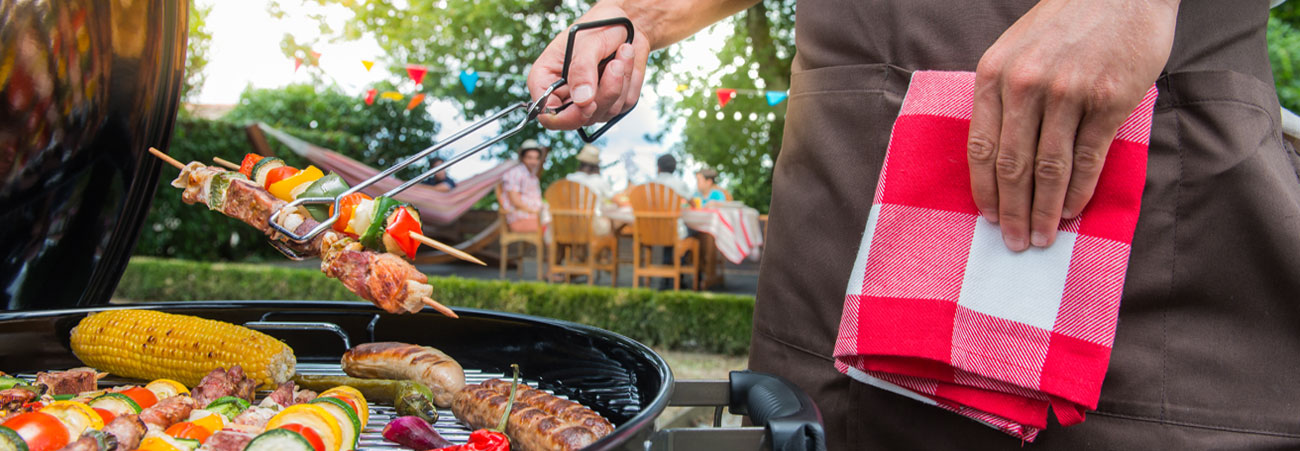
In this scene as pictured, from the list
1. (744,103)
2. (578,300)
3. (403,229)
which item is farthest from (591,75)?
(744,103)

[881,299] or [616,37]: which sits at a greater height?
[616,37]

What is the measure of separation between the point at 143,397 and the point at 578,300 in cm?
461

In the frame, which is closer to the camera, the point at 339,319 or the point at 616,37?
the point at 616,37

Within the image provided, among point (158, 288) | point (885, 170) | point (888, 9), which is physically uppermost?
point (888, 9)

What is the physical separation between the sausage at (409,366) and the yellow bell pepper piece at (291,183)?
27 centimetres

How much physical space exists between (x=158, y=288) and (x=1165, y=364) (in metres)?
7.86

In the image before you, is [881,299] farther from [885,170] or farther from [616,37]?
[616,37]

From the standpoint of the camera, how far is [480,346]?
121 cm

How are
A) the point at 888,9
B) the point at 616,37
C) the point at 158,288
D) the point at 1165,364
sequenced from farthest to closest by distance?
the point at 158,288
the point at 616,37
the point at 888,9
the point at 1165,364

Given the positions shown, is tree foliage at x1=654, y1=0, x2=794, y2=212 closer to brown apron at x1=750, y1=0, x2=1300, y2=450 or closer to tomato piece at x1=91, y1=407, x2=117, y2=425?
brown apron at x1=750, y1=0, x2=1300, y2=450

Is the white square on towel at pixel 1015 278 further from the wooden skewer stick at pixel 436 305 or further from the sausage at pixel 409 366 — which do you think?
the sausage at pixel 409 366

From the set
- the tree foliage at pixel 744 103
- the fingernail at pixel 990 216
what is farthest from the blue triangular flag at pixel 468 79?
the fingernail at pixel 990 216

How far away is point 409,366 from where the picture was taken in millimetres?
1073

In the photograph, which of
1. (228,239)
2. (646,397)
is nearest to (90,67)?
(646,397)
